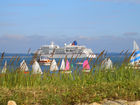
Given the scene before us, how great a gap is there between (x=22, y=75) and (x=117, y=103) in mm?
2304

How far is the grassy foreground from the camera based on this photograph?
14.3ft

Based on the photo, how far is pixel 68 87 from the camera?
16.9ft

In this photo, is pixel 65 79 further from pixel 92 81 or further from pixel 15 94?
pixel 15 94

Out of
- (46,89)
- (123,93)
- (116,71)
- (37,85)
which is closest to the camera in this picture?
(123,93)

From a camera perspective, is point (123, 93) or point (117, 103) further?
point (123, 93)

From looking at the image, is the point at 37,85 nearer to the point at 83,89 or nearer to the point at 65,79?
the point at 65,79

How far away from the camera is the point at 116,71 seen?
6016mm

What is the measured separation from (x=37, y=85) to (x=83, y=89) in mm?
1153

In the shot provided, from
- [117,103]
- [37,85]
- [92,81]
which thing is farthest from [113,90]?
[37,85]

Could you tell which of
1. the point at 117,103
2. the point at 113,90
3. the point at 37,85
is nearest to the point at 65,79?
the point at 37,85

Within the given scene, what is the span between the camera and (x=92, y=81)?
18.2 ft

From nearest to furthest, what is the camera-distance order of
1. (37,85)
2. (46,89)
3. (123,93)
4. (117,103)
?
(117,103)
(123,93)
(46,89)
(37,85)

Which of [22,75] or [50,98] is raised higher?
[22,75]

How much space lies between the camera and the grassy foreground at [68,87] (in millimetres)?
4348
